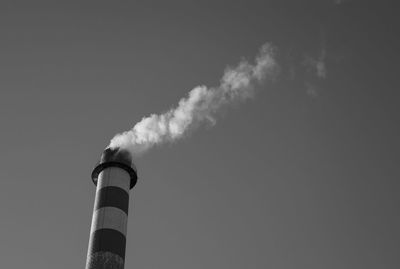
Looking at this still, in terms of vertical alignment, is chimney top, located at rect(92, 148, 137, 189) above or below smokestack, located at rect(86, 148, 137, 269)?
above

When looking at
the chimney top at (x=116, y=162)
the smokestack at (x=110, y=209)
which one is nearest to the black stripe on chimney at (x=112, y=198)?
the smokestack at (x=110, y=209)

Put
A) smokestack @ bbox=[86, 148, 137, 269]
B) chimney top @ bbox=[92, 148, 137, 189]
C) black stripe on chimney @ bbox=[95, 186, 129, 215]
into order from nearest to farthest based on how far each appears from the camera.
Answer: smokestack @ bbox=[86, 148, 137, 269]
black stripe on chimney @ bbox=[95, 186, 129, 215]
chimney top @ bbox=[92, 148, 137, 189]

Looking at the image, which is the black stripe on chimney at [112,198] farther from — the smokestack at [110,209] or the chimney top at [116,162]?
the chimney top at [116,162]

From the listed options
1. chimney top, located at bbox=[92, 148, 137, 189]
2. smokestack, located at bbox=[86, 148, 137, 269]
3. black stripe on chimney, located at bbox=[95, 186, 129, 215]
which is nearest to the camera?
smokestack, located at bbox=[86, 148, 137, 269]

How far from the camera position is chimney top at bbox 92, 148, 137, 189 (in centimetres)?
1611

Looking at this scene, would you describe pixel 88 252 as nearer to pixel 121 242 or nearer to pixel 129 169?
pixel 121 242

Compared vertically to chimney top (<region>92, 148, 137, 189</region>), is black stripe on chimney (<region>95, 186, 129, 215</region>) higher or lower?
lower

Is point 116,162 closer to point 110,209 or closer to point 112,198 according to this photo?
point 112,198

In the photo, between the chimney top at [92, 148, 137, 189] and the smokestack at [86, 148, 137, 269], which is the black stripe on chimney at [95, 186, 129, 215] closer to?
the smokestack at [86, 148, 137, 269]

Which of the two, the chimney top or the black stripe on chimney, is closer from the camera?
the black stripe on chimney

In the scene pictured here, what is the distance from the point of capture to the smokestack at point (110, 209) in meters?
13.8

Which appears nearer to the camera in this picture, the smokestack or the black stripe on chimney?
the smokestack

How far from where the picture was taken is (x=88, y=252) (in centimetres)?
1414

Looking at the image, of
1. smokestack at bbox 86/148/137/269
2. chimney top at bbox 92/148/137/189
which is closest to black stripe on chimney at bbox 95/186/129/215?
smokestack at bbox 86/148/137/269
